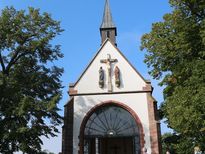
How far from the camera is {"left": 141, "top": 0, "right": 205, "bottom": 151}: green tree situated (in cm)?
1686

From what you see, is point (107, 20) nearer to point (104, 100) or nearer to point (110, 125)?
point (104, 100)

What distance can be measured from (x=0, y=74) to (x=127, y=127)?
9221 millimetres

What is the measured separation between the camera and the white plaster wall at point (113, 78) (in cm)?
2300

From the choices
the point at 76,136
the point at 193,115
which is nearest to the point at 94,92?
the point at 76,136

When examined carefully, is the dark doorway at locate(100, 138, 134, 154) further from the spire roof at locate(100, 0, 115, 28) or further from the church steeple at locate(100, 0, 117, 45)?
the spire roof at locate(100, 0, 115, 28)

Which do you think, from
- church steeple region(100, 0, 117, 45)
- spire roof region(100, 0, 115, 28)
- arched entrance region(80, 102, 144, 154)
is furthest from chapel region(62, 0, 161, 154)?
spire roof region(100, 0, 115, 28)

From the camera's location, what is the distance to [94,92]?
904 inches

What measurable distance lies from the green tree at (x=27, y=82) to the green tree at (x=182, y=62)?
691 centimetres

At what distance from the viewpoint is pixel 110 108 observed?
2278 cm

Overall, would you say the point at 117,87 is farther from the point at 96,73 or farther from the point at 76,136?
the point at 76,136

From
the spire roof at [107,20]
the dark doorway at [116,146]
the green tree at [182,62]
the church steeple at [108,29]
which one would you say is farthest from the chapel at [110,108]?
the spire roof at [107,20]

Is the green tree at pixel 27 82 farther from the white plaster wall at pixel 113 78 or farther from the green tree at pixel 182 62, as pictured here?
the green tree at pixel 182 62

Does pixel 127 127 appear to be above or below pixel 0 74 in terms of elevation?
below

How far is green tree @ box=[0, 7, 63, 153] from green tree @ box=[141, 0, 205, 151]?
6.91 metres
